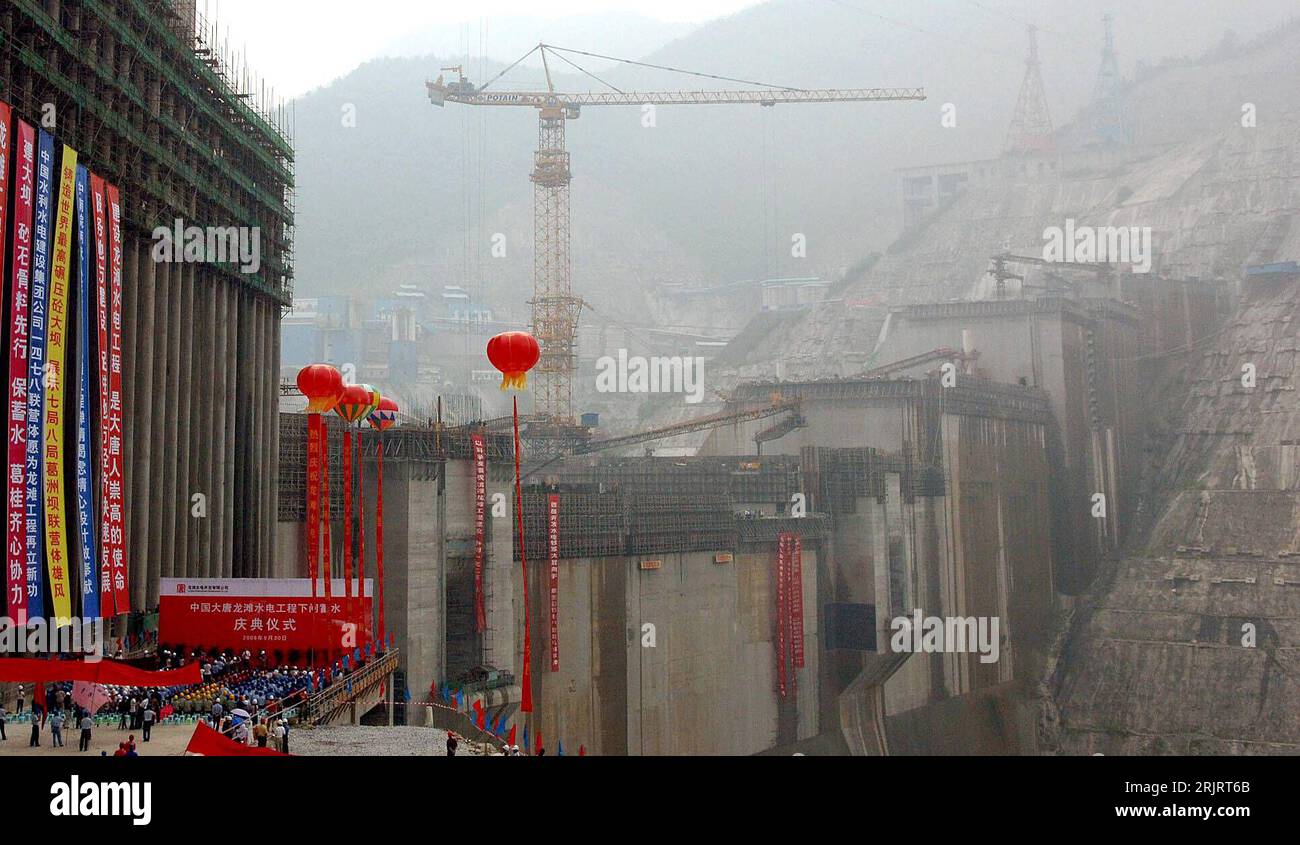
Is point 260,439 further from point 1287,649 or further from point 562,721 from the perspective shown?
point 1287,649

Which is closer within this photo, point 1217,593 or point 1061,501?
point 1217,593

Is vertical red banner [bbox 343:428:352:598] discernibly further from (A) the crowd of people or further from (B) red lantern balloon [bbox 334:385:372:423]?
(A) the crowd of people

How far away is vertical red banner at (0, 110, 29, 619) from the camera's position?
32.8m

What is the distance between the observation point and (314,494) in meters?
52.6

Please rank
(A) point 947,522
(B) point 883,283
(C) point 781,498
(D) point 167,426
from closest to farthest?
(D) point 167,426 < (C) point 781,498 < (A) point 947,522 < (B) point 883,283

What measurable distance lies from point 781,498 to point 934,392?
16.4m

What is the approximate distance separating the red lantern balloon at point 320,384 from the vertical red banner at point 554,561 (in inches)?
735

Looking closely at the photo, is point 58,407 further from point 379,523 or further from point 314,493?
point 314,493

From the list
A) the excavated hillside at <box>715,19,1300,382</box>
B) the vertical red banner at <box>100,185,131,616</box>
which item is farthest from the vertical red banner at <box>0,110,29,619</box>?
the excavated hillside at <box>715,19,1300,382</box>

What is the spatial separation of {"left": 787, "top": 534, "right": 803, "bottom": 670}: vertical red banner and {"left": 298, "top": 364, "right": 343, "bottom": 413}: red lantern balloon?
37.9 metres

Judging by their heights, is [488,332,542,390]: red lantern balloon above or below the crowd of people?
above

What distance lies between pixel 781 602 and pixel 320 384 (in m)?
38.3
